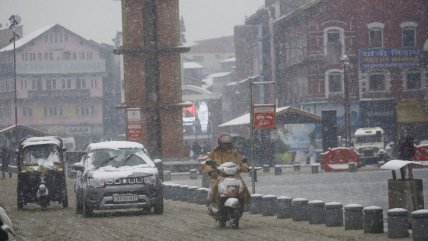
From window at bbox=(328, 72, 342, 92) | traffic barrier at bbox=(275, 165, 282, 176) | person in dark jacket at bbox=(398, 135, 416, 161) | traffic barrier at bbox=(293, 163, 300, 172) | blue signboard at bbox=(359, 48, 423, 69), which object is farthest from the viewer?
window at bbox=(328, 72, 342, 92)

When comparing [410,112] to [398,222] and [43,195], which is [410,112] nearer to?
[43,195]

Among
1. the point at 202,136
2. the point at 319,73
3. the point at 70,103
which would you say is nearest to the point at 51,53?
the point at 70,103

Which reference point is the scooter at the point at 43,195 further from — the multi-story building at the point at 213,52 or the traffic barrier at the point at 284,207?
the multi-story building at the point at 213,52

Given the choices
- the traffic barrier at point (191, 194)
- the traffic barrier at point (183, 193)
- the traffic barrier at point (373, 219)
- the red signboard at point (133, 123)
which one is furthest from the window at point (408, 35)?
the traffic barrier at point (373, 219)

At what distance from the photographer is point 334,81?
75.3 m

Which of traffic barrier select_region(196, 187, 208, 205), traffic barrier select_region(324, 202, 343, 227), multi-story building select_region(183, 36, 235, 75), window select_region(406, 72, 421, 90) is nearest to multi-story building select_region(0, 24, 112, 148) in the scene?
multi-story building select_region(183, 36, 235, 75)

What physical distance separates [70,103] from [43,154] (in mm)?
97183

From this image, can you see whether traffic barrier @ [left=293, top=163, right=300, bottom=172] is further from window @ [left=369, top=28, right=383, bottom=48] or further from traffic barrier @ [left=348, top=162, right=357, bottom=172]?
window @ [left=369, top=28, right=383, bottom=48]

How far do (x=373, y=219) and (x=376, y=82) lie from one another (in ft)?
196

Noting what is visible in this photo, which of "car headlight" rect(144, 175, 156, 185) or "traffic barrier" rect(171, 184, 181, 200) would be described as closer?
"car headlight" rect(144, 175, 156, 185)

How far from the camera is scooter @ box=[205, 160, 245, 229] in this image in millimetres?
18859

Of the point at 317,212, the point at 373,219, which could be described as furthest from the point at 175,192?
the point at 373,219

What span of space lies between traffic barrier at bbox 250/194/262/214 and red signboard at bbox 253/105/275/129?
17.1ft

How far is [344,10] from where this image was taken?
248 feet
